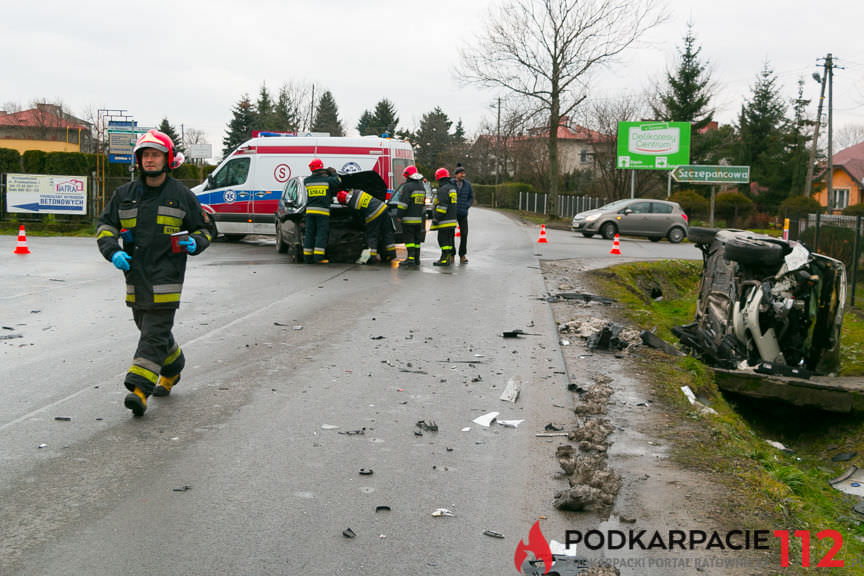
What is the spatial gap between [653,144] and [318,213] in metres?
28.5

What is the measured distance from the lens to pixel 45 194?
26719mm

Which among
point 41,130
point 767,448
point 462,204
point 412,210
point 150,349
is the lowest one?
point 767,448

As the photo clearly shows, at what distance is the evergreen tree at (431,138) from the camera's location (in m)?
90.9

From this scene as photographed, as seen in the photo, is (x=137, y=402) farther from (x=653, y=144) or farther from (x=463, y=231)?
(x=653, y=144)

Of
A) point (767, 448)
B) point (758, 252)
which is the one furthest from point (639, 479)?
point (758, 252)

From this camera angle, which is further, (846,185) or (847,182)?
(846,185)

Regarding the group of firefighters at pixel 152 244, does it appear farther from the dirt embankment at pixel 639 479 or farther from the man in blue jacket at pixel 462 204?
the man in blue jacket at pixel 462 204

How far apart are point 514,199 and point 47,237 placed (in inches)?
1612

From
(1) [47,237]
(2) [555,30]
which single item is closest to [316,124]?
(2) [555,30]

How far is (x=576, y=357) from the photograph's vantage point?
804cm

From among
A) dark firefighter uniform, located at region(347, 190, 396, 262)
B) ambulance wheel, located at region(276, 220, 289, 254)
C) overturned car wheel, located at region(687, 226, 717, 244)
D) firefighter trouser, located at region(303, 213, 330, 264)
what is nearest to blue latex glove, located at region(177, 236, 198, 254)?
overturned car wheel, located at region(687, 226, 717, 244)

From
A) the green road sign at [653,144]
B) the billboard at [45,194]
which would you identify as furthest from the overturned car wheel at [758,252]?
the green road sign at [653,144]

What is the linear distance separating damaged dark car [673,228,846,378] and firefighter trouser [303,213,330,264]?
8.76 metres

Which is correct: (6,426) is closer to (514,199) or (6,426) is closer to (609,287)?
(609,287)
